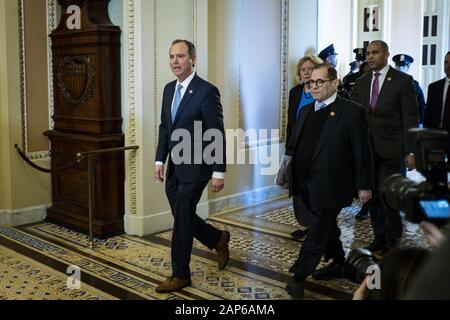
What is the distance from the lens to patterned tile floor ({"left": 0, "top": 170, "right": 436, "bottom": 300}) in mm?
3771

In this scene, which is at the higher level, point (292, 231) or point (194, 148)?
point (194, 148)

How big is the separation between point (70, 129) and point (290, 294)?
9.24 feet

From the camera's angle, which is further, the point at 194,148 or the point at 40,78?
the point at 40,78

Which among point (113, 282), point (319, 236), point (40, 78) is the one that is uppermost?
point (40, 78)

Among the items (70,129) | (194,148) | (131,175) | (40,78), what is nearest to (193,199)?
(194,148)

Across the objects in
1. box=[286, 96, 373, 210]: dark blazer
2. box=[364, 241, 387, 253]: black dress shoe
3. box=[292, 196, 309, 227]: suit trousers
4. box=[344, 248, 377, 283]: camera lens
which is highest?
box=[286, 96, 373, 210]: dark blazer

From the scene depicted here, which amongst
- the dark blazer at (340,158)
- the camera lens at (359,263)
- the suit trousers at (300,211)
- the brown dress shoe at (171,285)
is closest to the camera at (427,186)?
the camera lens at (359,263)

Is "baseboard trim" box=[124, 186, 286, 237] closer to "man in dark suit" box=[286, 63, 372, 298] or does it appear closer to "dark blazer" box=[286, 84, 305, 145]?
"dark blazer" box=[286, 84, 305, 145]

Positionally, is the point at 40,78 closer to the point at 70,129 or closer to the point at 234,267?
the point at 70,129

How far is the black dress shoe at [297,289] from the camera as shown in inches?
142

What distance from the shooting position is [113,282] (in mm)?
3959

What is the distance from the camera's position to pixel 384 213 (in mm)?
4508

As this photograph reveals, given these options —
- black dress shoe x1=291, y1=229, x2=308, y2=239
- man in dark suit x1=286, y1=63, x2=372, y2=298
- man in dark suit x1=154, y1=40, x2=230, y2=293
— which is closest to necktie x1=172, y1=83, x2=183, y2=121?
man in dark suit x1=154, y1=40, x2=230, y2=293

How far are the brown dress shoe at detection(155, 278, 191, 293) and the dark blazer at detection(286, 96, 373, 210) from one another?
3.39 ft
